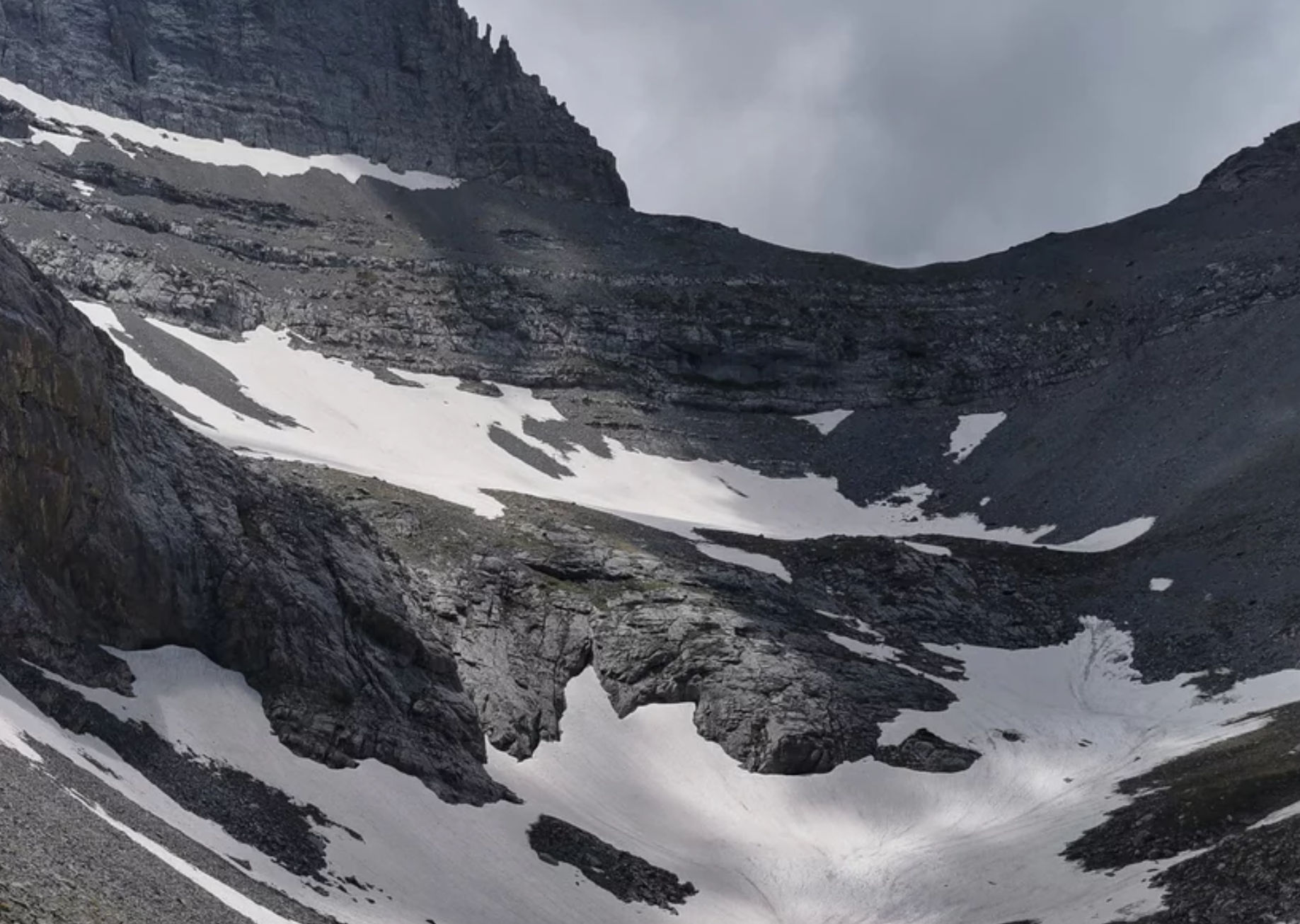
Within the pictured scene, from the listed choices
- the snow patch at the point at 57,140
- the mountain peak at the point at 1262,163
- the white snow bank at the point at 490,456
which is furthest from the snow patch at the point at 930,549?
the snow patch at the point at 57,140

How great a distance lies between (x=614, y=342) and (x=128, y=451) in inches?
2445

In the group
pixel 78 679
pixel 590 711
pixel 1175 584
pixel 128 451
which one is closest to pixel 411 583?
pixel 590 711

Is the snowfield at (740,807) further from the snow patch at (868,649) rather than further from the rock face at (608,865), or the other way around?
the snow patch at (868,649)

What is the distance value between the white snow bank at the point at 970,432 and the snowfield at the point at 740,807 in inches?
1233

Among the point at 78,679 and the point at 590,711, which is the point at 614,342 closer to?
the point at 590,711

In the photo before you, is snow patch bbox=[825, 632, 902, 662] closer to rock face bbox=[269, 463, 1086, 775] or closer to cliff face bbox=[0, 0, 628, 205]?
rock face bbox=[269, 463, 1086, 775]

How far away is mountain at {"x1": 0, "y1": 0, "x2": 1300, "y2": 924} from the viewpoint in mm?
35500

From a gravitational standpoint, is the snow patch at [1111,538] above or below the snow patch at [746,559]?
above

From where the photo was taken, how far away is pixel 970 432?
301 feet

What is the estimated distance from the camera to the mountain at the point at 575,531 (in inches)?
1398

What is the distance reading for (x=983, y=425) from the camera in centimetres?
9219

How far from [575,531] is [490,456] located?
71.5 feet

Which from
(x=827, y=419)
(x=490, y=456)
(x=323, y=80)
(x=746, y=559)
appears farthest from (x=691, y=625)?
(x=323, y=80)

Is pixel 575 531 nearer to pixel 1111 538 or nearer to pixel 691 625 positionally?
pixel 691 625
